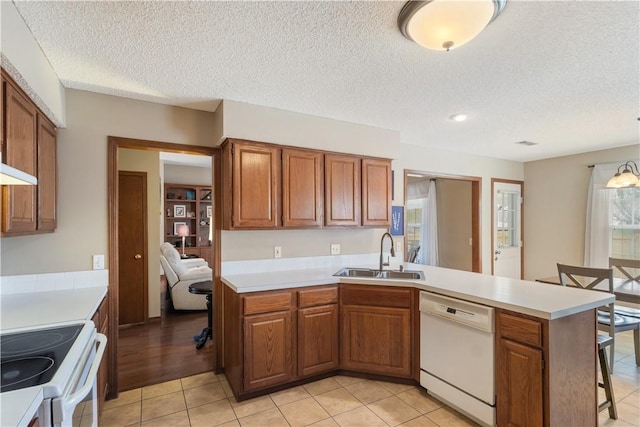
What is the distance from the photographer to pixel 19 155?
1731mm

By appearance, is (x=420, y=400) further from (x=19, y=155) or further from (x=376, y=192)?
(x=19, y=155)

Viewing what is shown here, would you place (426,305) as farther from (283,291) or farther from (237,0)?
(237,0)

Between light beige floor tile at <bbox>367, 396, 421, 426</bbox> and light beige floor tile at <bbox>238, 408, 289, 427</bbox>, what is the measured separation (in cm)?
67

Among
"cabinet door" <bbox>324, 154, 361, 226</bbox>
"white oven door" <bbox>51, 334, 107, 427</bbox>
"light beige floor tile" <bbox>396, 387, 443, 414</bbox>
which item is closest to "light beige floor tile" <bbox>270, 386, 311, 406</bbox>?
"light beige floor tile" <bbox>396, 387, 443, 414</bbox>

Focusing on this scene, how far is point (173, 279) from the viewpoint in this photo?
4.79 meters

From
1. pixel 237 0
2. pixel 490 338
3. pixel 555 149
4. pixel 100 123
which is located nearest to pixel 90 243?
pixel 100 123

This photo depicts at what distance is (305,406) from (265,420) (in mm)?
321

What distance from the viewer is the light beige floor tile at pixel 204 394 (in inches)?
98.0

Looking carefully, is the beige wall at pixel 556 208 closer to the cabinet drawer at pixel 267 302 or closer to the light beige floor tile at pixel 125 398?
the cabinet drawer at pixel 267 302

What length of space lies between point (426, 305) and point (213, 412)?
5.91ft

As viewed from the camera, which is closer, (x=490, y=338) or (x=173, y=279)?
(x=490, y=338)

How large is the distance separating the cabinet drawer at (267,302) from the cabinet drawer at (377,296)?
54 cm

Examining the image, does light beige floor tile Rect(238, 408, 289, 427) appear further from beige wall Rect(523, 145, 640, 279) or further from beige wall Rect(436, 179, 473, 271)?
beige wall Rect(523, 145, 640, 279)

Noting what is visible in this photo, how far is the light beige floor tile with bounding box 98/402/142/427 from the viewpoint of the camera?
7.27ft
